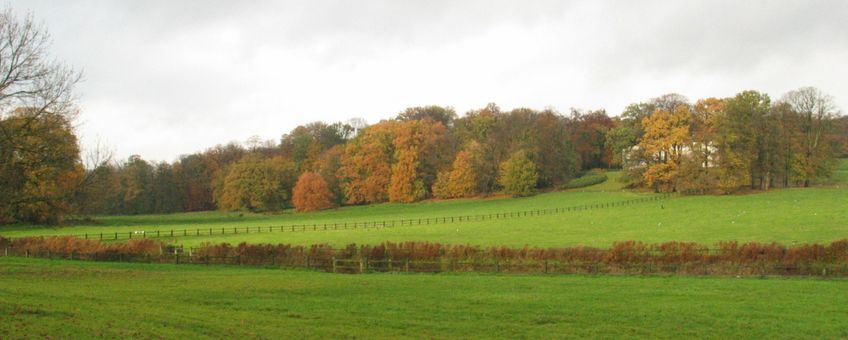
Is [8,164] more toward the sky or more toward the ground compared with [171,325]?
more toward the sky

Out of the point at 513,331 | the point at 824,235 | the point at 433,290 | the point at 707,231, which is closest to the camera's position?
the point at 513,331

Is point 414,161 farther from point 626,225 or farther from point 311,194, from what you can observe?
point 626,225

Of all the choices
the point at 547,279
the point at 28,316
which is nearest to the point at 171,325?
the point at 28,316

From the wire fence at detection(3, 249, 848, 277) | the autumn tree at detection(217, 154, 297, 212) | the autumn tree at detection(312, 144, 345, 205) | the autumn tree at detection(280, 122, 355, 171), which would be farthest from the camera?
the autumn tree at detection(280, 122, 355, 171)

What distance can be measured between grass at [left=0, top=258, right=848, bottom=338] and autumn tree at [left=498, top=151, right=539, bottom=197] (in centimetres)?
5992

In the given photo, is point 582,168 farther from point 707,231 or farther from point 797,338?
point 797,338

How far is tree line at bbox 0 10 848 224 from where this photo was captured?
69.9 metres

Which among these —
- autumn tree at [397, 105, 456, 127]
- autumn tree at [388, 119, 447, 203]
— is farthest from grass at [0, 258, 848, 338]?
autumn tree at [397, 105, 456, 127]

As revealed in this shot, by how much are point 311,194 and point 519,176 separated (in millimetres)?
31202

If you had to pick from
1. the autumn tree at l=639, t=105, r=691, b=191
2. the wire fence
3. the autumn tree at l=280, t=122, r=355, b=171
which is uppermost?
the autumn tree at l=280, t=122, r=355, b=171

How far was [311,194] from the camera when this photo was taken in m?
93.8

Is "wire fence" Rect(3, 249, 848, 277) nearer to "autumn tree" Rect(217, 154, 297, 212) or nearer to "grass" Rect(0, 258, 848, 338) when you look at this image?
"grass" Rect(0, 258, 848, 338)

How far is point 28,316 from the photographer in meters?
13.4

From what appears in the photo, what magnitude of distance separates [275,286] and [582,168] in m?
95.0
